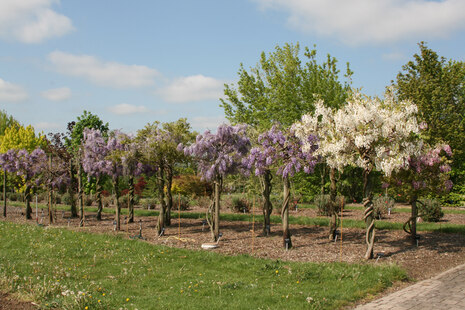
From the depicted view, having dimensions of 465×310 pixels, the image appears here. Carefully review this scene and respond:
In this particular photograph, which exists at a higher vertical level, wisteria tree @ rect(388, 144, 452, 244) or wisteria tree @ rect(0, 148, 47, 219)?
wisteria tree @ rect(0, 148, 47, 219)

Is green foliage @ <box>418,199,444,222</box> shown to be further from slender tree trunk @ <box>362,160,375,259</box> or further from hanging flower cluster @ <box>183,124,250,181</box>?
hanging flower cluster @ <box>183,124,250,181</box>

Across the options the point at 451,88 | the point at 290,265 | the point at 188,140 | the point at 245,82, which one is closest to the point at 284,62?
the point at 245,82

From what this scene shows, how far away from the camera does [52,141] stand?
27219 millimetres

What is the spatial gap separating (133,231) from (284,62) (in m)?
17.4

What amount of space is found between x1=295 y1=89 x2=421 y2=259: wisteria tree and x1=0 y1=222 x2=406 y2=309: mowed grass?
2.65m

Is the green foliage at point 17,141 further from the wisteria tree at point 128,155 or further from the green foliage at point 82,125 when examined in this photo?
the wisteria tree at point 128,155

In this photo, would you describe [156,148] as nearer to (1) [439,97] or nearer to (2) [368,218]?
(2) [368,218]

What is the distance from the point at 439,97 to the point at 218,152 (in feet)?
48.0

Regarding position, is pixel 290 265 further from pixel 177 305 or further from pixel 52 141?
pixel 52 141

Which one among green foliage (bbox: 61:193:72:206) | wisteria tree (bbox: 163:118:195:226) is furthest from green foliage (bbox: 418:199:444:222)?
green foliage (bbox: 61:193:72:206)

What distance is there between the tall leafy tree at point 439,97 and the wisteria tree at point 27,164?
19.9 meters

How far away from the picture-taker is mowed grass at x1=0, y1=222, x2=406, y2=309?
729 cm

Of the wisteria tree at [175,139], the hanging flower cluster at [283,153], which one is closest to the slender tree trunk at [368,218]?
the hanging flower cluster at [283,153]

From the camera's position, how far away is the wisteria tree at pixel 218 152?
13891 mm
